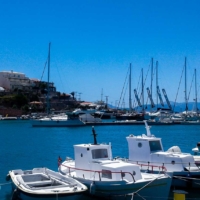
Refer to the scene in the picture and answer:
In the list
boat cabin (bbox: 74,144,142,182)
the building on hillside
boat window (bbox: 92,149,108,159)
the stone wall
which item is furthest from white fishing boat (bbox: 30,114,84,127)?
the building on hillside

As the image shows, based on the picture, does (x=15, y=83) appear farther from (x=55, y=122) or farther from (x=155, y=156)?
(x=155, y=156)

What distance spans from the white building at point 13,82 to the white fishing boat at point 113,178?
169806 millimetres

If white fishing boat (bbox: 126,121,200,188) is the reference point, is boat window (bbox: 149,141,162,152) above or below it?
above

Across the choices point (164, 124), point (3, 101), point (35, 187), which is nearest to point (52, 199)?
point (35, 187)

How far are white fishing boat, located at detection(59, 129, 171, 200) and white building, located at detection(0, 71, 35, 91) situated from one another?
16981cm

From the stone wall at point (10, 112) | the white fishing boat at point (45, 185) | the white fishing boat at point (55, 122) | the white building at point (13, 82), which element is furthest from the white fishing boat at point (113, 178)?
the white building at point (13, 82)

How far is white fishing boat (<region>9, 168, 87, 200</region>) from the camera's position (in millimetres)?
18344

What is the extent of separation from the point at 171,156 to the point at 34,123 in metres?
82.2

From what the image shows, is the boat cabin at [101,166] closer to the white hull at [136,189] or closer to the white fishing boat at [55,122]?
the white hull at [136,189]

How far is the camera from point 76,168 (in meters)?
23.1

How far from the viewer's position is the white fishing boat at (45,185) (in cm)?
1834

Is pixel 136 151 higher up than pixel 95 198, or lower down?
higher up

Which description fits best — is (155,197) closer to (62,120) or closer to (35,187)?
(35,187)

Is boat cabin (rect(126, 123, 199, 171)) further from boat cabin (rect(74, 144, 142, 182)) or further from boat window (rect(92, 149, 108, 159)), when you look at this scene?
boat cabin (rect(74, 144, 142, 182))
